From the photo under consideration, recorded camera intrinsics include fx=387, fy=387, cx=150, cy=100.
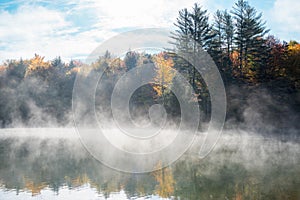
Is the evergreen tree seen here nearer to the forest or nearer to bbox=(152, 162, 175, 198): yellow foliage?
the forest

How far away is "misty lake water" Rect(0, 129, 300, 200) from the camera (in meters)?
15.2

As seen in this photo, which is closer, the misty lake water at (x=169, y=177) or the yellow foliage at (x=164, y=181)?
the misty lake water at (x=169, y=177)

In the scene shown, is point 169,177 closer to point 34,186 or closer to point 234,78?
point 34,186

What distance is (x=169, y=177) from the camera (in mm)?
18312

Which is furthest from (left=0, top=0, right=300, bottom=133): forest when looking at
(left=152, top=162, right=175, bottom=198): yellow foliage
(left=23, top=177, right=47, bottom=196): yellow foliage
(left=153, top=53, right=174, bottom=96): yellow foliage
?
(left=23, top=177, right=47, bottom=196): yellow foliage

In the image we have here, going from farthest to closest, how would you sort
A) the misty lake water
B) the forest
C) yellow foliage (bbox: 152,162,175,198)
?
1. the forest
2. yellow foliage (bbox: 152,162,175,198)
3. the misty lake water

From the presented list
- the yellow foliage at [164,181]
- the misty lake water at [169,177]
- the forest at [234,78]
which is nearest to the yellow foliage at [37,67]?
the forest at [234,78]

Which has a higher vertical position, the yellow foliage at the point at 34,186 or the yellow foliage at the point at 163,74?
the yellow foliage at the point at 163,74

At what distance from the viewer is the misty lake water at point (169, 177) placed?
15195 millimetres

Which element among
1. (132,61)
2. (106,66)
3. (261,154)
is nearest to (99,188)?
(261,154)

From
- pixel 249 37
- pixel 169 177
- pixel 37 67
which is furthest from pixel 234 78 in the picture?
pixel 37 67

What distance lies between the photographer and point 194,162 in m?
21.7

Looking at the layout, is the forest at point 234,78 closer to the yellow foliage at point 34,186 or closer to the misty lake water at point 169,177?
the misty lake water at point 169,177

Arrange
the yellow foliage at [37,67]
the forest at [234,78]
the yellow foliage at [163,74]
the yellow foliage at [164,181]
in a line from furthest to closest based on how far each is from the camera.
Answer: the yellow foliage at [37,67]
the yellow foliage at [163,74]
the forest at [234,78]
the yellow foliage at [164,181]
